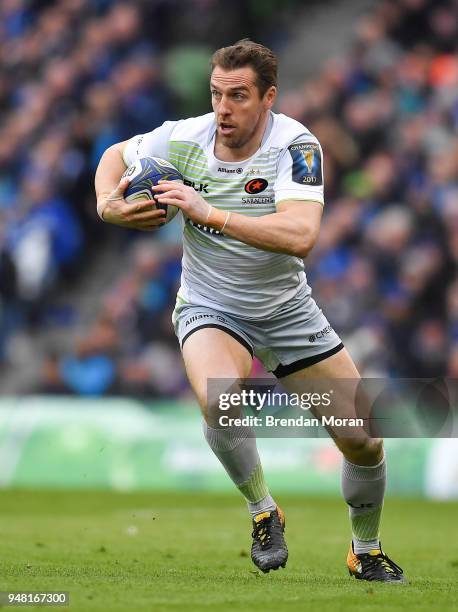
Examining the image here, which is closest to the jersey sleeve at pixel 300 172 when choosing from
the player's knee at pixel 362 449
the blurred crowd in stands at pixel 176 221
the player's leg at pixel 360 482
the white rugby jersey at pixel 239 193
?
the white rugby jersey at pixel 239 193

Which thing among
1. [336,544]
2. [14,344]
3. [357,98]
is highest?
[357,98]

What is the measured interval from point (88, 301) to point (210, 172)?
39.2 feet

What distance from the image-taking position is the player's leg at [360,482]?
7109 millimetres

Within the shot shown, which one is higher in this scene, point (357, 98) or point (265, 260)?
point (265, 260)

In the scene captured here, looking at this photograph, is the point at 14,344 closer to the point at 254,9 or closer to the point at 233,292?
the point at 254,9

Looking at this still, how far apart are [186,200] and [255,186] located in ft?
1.83

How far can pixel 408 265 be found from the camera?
1476cm

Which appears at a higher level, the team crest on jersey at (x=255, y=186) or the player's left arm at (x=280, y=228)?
the team crest on jersey at (x=255, y=186)

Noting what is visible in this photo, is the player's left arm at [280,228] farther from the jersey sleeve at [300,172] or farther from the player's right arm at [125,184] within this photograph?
the player's right arm at [125,184]

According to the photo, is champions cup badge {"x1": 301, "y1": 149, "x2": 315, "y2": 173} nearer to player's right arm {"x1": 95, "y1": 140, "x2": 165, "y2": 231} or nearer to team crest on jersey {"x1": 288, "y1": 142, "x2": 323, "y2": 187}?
team crest on jersey {"x1": 288, "y1": 142, "x2": 323, "y2": 187}

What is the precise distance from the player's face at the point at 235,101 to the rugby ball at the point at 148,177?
35 centimetres

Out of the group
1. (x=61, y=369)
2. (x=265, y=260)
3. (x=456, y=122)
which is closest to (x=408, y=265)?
(x=456, y=122)

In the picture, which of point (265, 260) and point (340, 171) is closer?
point (265, 260)

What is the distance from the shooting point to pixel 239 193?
6980 mm
